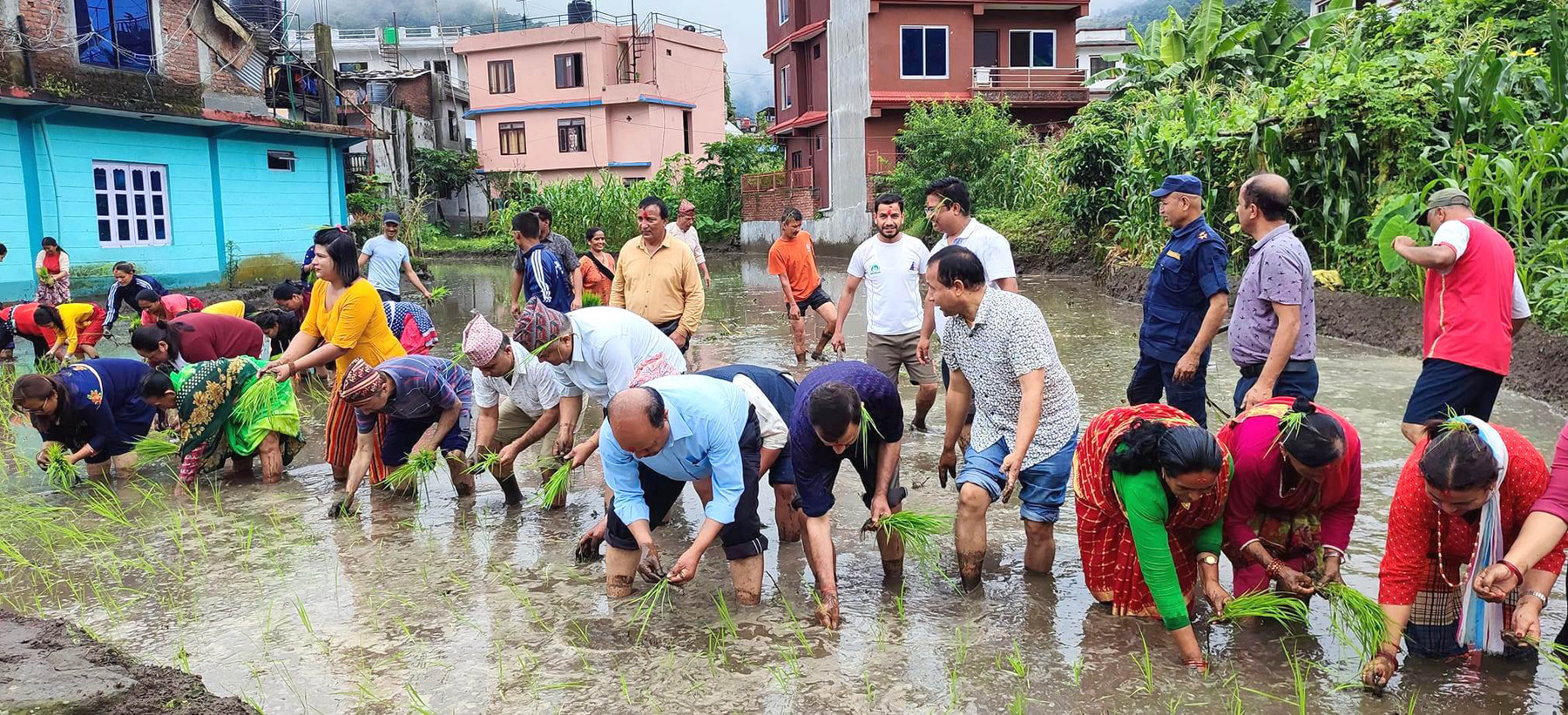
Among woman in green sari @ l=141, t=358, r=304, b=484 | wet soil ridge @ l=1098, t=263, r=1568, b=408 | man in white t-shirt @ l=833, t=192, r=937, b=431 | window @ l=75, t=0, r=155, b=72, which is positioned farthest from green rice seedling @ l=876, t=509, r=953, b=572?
window @ l=75, t=0, r=155, b=72

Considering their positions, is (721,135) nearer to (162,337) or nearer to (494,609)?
(162,337)

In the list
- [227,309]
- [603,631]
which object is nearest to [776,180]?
[227,309]

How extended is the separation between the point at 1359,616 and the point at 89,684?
425 cm

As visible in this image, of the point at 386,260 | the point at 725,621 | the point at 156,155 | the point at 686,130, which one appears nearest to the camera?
the point at 725,621

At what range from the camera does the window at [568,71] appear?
4253 centimetres

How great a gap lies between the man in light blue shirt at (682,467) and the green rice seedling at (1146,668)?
59.4 inches

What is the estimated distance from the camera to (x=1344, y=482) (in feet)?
11.9

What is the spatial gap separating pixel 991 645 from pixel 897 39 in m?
27.5

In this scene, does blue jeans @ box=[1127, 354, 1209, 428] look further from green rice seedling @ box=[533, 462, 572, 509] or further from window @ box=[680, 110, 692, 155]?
window @ box=[680, 110, 692, 155]

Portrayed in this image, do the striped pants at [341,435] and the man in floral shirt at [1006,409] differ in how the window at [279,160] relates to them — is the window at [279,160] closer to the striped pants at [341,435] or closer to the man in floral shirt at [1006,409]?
the striped pants at [341,435]

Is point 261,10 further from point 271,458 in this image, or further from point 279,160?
point 271,458

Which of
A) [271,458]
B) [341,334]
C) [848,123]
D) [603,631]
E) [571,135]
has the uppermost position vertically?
[571,135]

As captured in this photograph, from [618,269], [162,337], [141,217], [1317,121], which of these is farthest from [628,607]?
[141,217]

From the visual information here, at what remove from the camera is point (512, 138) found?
143 feet
